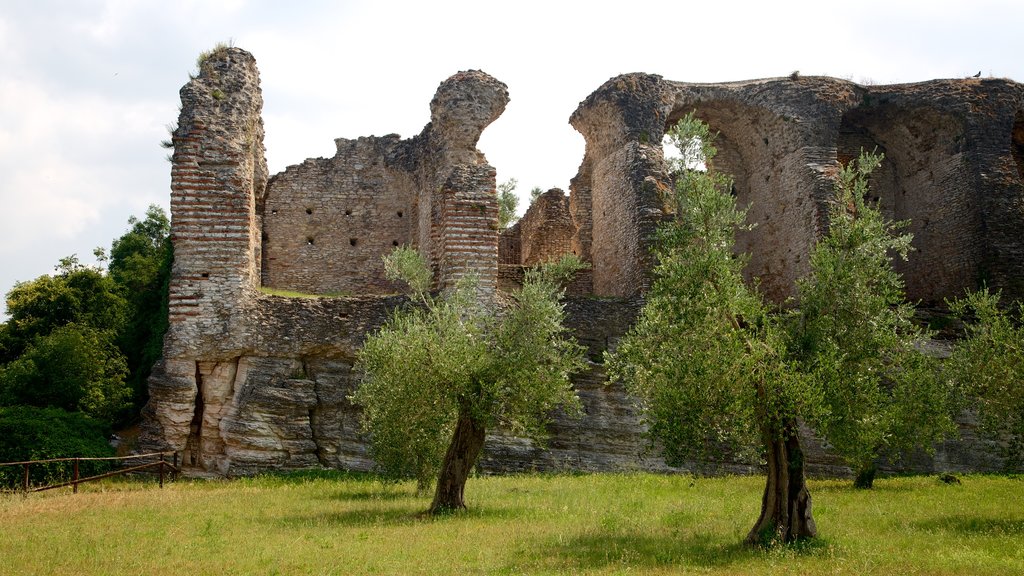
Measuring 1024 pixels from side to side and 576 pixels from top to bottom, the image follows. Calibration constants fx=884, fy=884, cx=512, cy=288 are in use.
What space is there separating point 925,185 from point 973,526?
15057 mm

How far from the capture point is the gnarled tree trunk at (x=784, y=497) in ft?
36.4

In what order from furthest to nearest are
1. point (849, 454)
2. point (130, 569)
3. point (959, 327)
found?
point (959, 327), point (849, 454), point (130, 569)

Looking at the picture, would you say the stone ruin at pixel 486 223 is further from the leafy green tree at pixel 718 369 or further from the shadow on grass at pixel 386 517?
the leafy green tree at pixel 718 369

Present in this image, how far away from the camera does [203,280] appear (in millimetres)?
18484

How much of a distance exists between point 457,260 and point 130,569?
11.2 meters

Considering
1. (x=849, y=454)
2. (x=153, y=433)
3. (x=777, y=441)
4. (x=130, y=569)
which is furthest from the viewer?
(x=153, y=433)

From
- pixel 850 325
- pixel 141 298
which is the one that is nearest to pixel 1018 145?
pixel 850 325

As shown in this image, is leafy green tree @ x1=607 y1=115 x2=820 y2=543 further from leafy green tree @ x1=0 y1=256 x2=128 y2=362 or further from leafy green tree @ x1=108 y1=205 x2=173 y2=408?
leafy green tree @ x1=0 y1=256 x2=128 y2=362

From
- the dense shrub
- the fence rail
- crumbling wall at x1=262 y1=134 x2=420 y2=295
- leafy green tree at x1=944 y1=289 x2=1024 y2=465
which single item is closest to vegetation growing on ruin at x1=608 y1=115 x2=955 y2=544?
leafy green tree at x1=944 y1=289 x2=1024 y2=465

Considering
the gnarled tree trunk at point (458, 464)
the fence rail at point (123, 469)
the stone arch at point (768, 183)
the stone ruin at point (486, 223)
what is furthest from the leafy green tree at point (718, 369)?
the stone arch at point (768, 183)

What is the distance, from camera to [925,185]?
82.6 ft

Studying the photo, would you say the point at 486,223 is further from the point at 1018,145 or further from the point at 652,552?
the point at 1018,145

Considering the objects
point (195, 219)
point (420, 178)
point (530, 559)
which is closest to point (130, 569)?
point (530, 559)

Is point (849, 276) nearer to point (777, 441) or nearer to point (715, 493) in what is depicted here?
point (777, 441)
